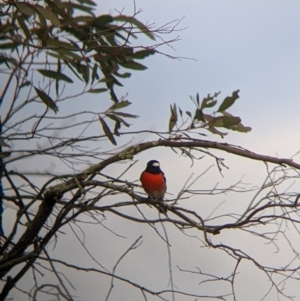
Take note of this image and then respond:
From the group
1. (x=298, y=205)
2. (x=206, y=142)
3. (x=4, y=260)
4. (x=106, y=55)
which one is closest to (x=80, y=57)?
A: (x=106, y=55)

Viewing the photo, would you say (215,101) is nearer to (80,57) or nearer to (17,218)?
(80,57)

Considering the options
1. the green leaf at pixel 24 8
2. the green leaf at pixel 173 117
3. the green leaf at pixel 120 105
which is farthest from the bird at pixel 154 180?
the green leaf at pixel 24 8

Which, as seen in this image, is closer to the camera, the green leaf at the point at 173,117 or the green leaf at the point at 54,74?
the green leaf at the point at 173,117

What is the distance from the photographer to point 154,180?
77.7 inches

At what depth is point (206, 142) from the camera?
4.87ft

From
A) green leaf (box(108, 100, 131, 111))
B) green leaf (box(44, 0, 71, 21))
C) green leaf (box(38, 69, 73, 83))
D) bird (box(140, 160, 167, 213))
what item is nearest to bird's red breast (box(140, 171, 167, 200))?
bird (box(140, 160, 167, 213))

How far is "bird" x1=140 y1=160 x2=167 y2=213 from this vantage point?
1921mm

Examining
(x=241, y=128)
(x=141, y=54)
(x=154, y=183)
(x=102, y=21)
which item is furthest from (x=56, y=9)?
(x=154, y=183)

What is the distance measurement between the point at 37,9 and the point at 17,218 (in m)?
0.58

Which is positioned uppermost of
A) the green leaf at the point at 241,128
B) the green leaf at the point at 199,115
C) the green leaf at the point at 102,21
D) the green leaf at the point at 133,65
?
the green leaf at the point at 102,21

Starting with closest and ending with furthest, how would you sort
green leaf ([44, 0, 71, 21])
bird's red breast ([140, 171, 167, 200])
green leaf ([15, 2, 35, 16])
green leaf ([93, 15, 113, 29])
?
green leaf ([15, 2, 35, 16]) → green leaf ([44, 0, 71, 21]) → green leaf ([93, 15, 113, 29]) → bird's red breast ([140, 171, 167, 200])

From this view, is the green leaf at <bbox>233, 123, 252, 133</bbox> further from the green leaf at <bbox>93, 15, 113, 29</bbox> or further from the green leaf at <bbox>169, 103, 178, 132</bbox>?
the green leaf at <bbox>93, 15, 113, 29</bbox>

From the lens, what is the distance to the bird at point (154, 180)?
6.30ft

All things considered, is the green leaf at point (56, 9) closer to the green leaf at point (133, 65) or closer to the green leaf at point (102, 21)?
the green leaf at point (102, 21)
